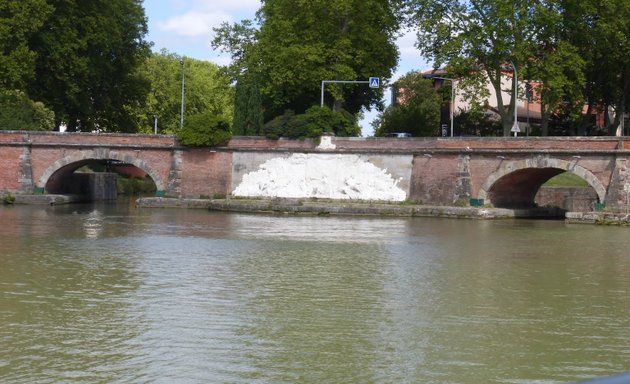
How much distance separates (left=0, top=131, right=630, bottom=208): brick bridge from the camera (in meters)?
38.7

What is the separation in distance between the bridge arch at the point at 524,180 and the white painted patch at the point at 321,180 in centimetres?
447

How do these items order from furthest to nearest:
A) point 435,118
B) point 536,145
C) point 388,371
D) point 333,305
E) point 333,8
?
point 435,118 < point 333,8 < point 536,145 < point 333,305 < point 388,371

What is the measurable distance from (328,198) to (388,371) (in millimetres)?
31291

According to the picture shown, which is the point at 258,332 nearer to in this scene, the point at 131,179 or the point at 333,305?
the point at 333,305

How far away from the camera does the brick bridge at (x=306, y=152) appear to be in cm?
3872

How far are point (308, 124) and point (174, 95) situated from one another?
30.9m

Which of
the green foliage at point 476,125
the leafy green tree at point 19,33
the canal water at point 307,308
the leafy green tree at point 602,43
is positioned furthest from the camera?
the green foliage at point 476,125

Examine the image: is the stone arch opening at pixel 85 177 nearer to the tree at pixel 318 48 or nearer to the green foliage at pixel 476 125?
the tree at pixel 318 48

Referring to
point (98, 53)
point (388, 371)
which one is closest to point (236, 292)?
point (388, 371)

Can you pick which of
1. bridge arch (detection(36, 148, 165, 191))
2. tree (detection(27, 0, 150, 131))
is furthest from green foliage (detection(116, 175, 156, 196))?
bridge arch (detection(36, 148, 165, 191))

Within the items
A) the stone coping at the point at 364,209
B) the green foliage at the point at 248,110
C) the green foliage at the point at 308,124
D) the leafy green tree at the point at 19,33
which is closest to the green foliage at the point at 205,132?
the green foliage at the point at 308,124

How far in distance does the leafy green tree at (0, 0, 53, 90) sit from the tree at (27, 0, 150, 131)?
38.7 inches

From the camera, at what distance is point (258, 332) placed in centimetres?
1290

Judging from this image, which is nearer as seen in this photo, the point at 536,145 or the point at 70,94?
the point at 536,145
